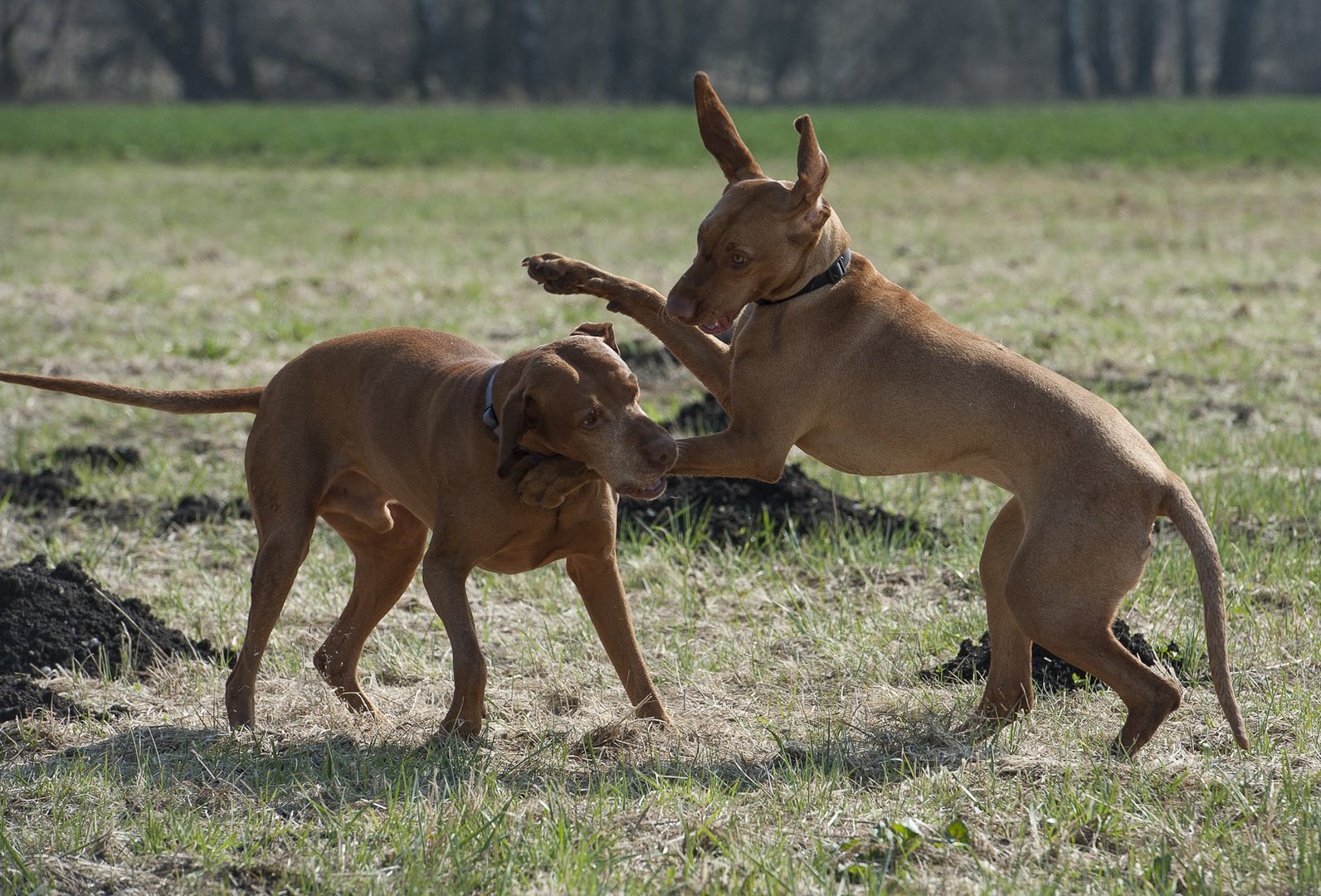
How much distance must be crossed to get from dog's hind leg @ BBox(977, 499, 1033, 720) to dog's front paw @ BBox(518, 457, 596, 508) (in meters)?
1.34

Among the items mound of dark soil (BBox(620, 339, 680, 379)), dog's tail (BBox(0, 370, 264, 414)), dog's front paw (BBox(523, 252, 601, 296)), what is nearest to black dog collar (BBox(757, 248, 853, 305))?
dog's front paw (BBox(523, 252, 601, 296))

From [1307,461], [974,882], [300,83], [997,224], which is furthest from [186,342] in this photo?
[300,83]

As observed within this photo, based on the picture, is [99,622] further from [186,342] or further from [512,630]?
[186,342]

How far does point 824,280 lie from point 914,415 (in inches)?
21.1

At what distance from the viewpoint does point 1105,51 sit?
60.6 metres

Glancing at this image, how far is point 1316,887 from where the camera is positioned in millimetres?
3350

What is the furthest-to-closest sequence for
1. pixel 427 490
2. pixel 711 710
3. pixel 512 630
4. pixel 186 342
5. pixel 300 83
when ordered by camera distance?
1. pixel 300 83
2. pixel 186 342
3. pixel 512 630
4. pixel 711 710
5. pixel 427 490

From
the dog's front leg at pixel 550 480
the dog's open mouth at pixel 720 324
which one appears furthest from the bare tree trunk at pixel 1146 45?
the dog's front leg at pixel 550 480

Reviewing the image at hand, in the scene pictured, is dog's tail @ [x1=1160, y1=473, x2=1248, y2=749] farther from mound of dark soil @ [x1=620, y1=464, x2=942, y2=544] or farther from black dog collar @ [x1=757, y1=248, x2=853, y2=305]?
mound of dark soil @ [x1=620, y1=464, x2=942, y2=544]

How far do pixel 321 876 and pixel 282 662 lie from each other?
6.00ft

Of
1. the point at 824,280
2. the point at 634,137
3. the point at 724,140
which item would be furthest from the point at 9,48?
the point at 824,280

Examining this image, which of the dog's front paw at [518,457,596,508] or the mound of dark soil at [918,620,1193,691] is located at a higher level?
the dog's front paw at [518,457,596,508]

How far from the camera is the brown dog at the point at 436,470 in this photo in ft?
13.7

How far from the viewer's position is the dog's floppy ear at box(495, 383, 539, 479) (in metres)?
4.07
